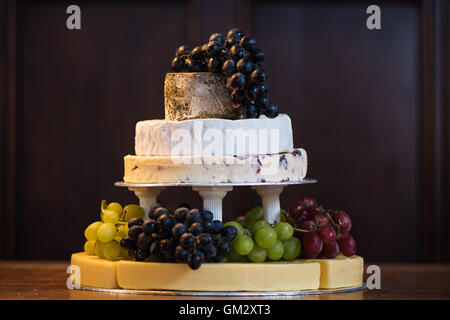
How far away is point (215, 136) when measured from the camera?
2.35 m

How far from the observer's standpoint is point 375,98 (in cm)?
407

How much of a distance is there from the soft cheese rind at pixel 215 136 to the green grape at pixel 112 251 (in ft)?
0.97

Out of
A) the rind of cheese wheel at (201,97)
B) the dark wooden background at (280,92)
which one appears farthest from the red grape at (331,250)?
the dark wooden background at (280,92)

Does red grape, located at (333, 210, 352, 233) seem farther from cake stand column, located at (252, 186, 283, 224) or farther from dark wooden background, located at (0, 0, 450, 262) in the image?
dark wooden background, located at (0, 0, 450, 262)

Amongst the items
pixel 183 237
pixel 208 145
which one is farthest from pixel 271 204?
pixel 183 237

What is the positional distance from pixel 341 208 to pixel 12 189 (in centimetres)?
167

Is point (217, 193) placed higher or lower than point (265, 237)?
higher

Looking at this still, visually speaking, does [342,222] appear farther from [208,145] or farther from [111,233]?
[111,233]

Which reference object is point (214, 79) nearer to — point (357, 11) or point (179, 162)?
point (179, 162)

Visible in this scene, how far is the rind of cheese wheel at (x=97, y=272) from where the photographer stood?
2.34m

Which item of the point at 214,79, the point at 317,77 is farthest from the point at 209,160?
the point at 317,77

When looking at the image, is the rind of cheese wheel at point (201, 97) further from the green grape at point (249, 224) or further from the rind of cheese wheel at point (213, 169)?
the green grape at point (249, 224)

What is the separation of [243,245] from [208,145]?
313 millimetres

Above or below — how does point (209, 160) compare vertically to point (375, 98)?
below
